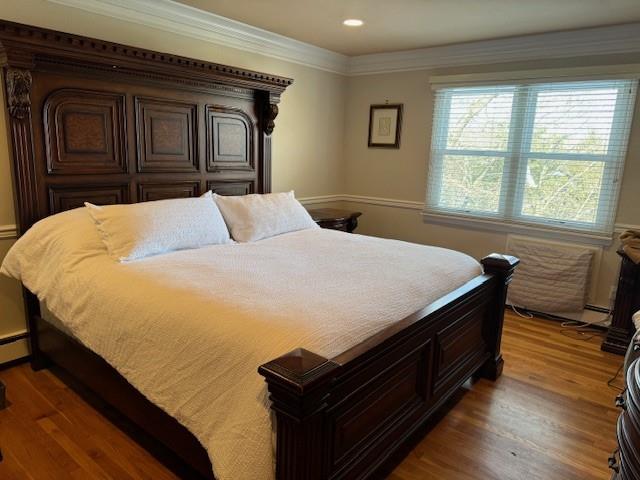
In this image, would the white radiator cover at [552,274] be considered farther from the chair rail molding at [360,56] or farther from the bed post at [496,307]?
the chair rail molding at [360,56]

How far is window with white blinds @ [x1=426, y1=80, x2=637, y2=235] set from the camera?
11.1 ft

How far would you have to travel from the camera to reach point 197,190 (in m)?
3.28

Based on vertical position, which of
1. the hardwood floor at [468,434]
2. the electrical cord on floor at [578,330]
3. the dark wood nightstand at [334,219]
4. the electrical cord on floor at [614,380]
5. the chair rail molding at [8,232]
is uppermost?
the chair rail molding at [8,232]

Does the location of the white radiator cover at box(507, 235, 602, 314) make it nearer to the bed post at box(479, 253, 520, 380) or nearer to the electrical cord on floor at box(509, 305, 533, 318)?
the electrical cord on floor at box(509, 305, 533, 318)

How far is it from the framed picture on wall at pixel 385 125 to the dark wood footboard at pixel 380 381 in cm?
218

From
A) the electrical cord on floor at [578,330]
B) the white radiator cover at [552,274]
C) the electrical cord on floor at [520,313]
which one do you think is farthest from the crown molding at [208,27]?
the electrical cord on floor at [578,330]

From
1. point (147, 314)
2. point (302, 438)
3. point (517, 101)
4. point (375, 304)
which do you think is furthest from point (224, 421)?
point (517, 101)

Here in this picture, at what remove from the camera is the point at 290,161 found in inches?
167

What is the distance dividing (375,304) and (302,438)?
0.71 meters

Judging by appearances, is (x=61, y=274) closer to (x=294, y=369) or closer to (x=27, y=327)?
(x=27, y=327)

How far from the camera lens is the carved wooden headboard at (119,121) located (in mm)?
2375

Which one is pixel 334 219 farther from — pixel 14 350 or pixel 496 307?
pixel 14 350

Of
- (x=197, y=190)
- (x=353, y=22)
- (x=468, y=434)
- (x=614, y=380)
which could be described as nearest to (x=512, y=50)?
(x=353, y=22)

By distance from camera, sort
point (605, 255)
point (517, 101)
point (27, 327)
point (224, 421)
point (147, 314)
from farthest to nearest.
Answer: point (517, 101)
point (605, 255)
point (27, 327)
point (147, 314)
point (224, 421)
